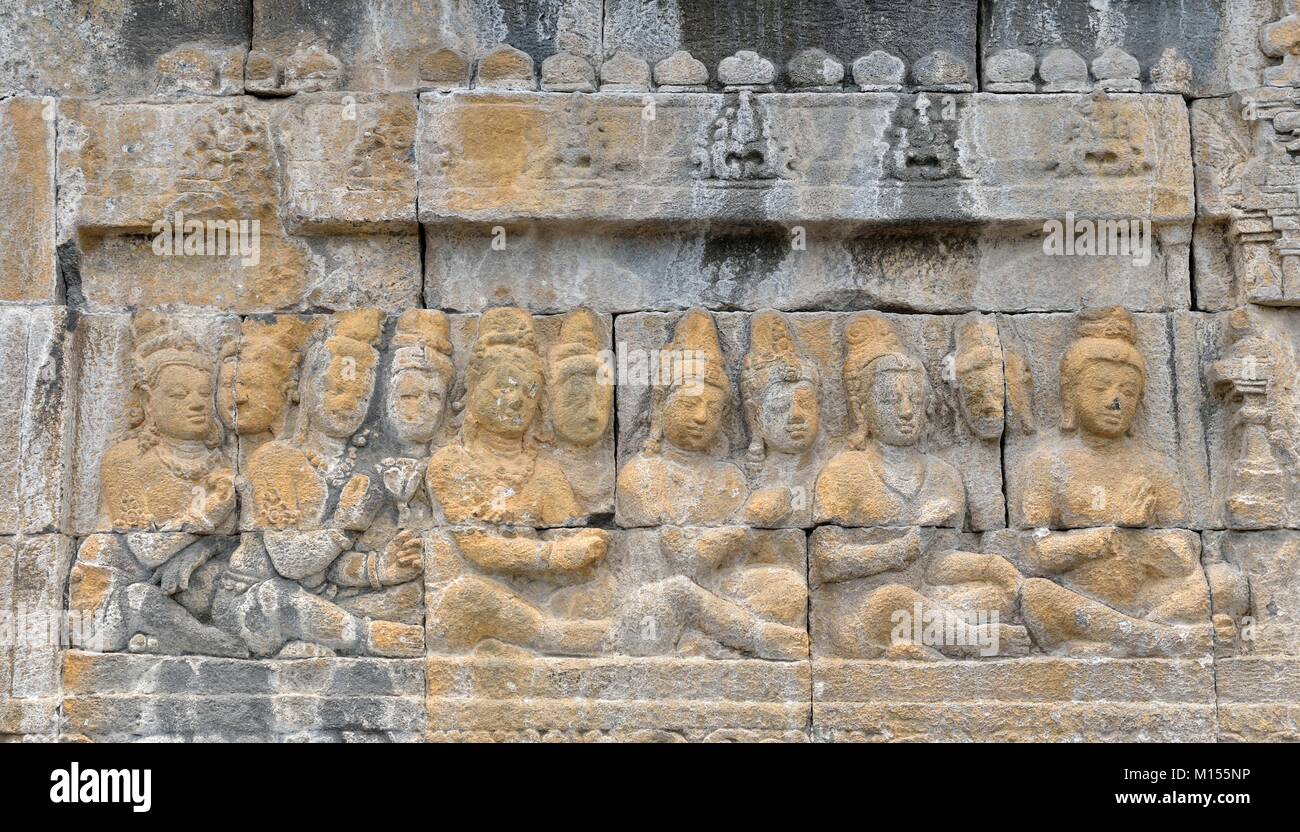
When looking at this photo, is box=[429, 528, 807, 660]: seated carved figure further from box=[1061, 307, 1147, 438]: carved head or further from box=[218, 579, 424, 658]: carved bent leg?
box=[1061, 307, 1147, 438]: carved head

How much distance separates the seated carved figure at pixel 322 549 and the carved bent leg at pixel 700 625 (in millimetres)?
1077

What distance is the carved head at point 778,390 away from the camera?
830 centimetres

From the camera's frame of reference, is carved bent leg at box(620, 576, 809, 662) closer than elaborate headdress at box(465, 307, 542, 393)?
Yes

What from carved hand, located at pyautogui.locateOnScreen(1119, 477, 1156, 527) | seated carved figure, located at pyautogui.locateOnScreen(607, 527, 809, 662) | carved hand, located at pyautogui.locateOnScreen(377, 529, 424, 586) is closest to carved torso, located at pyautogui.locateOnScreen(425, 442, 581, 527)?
carved hand, located at pyautogui.locateOnScreen(377, 529, 424, 586)

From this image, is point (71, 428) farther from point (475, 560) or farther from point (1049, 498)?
point (1049, 498)

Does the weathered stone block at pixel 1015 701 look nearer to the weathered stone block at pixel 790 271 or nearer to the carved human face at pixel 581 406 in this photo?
the carved human face at pixel 581 406

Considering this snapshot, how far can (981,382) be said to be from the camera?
8.31 meters

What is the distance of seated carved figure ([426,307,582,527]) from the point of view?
823 cm

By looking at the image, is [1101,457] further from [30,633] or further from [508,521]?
Answer: [30,633]

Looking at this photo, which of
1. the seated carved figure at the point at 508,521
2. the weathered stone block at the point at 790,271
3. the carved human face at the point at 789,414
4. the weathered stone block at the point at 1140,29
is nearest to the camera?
the seated carved figure at the point at 508,521

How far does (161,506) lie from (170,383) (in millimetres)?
600

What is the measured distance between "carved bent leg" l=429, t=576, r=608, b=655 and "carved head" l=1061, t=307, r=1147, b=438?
2552mm

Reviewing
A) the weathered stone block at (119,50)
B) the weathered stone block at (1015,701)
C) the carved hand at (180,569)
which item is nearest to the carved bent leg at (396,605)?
the carved hand at (180,569)

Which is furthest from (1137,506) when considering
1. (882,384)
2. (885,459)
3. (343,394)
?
(343,394)
